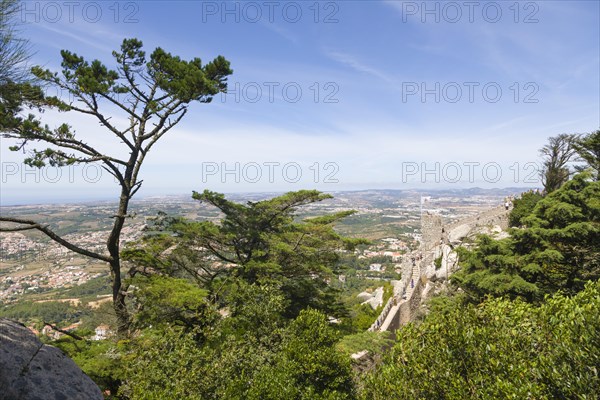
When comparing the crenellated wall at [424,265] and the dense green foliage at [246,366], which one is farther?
the crenellated wall at [424,265]

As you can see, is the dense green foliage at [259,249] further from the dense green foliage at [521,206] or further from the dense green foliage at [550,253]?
the dense green foliage at [521,206]

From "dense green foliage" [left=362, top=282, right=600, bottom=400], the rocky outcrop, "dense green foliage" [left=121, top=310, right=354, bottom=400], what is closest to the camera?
"dense green foliage" [left=362, top=282, right=600, bottom=400]

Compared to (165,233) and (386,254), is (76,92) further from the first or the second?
(386,254)

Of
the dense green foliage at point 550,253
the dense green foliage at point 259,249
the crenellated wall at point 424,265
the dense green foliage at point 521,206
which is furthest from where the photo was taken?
the dense green foliage at point 521,206

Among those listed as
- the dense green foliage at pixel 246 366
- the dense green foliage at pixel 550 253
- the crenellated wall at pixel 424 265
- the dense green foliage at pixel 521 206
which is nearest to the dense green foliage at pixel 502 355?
→ the dense green foliage at pixel 246 366

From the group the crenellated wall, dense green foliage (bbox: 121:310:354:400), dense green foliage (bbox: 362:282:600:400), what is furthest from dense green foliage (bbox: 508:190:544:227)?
dense green foliage (bbox: 121:310:354:400)

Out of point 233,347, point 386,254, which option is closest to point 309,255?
point 233,347

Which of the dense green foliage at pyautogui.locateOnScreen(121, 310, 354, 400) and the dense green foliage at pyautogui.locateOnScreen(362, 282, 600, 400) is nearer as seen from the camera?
the dense green foliage at pyautogui.locateOnScreen(362, 282, 600, 400)

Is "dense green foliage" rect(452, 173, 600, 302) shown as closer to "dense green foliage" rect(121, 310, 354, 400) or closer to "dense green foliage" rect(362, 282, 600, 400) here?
"dense green foliage" rect(362, 282, 600, 400)
